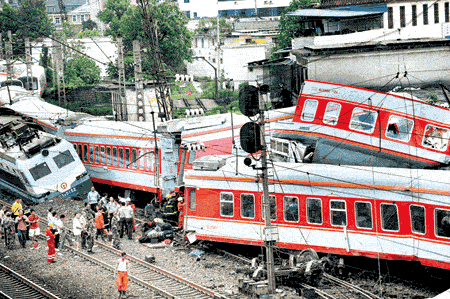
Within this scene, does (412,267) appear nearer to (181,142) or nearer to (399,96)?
(399,96)

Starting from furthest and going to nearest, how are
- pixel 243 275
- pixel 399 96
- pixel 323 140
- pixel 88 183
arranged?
pixel 88 183 < pixel 323 140 < pixel 399 96 < pixel 243 275

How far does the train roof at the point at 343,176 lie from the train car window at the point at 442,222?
20.4 inches

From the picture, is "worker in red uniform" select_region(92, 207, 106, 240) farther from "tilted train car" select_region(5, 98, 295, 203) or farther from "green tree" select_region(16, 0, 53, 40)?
"green tree" select_region(16, 0, 53, 40)

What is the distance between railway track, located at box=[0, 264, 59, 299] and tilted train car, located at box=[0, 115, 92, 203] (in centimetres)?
743

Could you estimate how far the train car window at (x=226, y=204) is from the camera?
777 inches

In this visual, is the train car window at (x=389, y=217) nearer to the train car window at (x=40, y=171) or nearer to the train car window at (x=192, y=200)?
the train car window at (x=192, y=200)

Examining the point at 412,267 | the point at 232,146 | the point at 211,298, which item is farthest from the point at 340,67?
the point at 211,298

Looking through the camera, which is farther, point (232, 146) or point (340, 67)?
point (340, 67)

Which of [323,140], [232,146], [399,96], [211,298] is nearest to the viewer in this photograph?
[211,298]

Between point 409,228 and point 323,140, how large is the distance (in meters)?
5.87

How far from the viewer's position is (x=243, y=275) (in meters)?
18.0

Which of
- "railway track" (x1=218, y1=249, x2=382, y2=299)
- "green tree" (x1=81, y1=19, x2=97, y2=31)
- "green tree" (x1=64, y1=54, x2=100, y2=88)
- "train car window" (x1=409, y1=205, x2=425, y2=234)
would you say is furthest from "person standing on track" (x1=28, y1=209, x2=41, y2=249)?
"green tree" (x1=81, y1=19, x2=97, y2=31)

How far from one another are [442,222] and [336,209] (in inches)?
119

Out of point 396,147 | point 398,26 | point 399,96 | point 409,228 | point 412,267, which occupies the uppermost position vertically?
point 398,26
